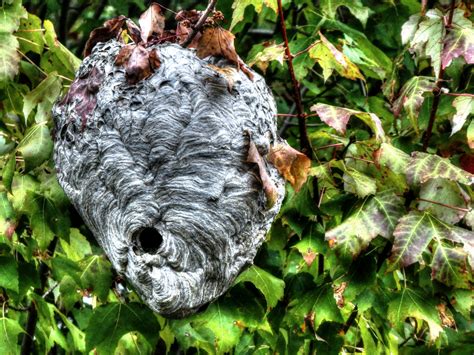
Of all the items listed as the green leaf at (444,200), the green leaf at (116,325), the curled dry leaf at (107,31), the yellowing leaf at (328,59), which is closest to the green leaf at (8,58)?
the curled dry leaf at (107,31)

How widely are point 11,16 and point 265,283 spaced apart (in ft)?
3.86

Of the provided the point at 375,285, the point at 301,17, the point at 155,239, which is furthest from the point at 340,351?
the point at 301,17

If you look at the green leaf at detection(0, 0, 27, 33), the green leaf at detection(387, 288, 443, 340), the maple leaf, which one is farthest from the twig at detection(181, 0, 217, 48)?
the green leaf at detection(387, 288, 443, 340)

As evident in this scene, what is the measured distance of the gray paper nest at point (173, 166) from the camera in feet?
8.04

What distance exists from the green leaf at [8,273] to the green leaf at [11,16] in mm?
738

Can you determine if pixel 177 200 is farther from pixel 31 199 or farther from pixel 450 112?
pixel 450 112

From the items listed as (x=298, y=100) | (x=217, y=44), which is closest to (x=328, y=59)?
(x=298, y=100)

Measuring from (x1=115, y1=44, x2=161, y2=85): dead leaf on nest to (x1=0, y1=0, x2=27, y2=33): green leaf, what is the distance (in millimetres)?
595

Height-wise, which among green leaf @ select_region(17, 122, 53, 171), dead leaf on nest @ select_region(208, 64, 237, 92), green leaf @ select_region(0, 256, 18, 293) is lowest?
green leaf @ select_region(0, 256, 18, 293)

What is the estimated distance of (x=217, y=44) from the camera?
263 centimetres

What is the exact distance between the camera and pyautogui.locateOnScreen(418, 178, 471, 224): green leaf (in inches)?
110

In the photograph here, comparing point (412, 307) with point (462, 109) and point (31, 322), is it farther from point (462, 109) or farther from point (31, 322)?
point (31, 322)

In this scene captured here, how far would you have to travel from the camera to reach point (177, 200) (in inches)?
96.8

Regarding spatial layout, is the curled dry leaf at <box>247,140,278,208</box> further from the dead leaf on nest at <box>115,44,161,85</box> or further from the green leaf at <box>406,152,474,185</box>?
the green leaf at <box>406,152,474,185</box>
